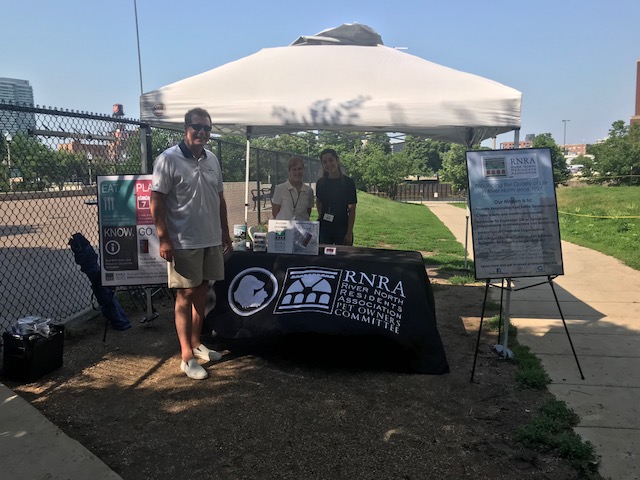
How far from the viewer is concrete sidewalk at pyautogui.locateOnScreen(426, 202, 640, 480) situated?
118 inches

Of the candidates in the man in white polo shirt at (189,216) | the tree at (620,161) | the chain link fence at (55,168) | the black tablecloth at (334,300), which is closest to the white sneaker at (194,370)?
the man in white polo shirt at (189,216)

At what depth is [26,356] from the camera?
3.71 metres

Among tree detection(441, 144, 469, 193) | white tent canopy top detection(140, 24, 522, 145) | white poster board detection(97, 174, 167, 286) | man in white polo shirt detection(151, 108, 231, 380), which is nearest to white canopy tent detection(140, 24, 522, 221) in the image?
white tent canopy top detection(140, 24, 522, 145)

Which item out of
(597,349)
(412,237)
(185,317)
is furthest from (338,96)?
(412,237)

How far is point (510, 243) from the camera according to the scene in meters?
3.94

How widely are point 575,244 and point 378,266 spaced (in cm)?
934

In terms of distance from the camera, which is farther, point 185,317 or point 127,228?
point 127,228

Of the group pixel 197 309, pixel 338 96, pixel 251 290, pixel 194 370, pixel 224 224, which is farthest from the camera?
pixel 338 96

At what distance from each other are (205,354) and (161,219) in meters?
1.30

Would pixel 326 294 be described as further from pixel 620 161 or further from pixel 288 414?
pixel 620 161

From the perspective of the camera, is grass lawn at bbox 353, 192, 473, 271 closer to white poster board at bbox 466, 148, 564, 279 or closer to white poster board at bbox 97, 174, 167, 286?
white poster board at bbox 466, 148, 564, 279

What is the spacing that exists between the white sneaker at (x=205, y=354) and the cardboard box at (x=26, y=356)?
115cm

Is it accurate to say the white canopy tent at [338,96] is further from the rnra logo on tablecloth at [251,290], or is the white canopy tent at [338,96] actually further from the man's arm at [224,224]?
the rnra logo on tablecloth at [251,290]

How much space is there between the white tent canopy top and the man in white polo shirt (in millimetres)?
1505
